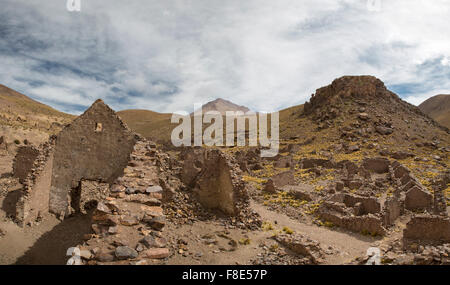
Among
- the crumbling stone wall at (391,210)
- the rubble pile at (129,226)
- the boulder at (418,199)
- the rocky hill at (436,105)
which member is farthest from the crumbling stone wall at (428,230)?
the rocky hill at (436,105)

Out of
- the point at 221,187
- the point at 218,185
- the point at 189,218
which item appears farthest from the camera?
the point at 218,185

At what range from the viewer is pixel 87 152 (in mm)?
10922

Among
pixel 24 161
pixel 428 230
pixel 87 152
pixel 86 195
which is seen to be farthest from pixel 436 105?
pixel 24 161

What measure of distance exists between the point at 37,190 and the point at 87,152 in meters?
2.17

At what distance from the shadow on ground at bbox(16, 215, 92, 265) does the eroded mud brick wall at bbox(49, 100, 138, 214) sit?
0.82m

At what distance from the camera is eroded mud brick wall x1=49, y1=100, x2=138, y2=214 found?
10.9 metres

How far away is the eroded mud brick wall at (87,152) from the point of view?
35.7ft

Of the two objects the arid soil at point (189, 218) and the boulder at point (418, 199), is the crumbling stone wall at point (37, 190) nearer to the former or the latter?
the arid soil at point (189, 218)

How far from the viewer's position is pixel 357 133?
53844 millimetres

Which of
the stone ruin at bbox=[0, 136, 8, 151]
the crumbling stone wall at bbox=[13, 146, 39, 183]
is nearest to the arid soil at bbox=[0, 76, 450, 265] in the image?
the crumbling stone wall at bbox=[13, 146, 39, 183]

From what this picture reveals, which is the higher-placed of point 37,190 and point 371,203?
point 37,190

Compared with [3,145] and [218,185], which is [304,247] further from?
[3,145]

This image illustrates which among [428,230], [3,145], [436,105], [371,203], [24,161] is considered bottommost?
[428,230]
